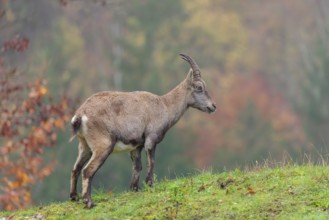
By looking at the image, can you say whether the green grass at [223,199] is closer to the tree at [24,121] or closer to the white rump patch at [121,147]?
the white rump patch at [121,147]

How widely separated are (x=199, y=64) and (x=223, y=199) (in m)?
56.2

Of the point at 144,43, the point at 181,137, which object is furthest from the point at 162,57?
the point at 181,137

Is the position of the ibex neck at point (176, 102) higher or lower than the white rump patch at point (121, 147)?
higher

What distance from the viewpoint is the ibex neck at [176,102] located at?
15.5 meters

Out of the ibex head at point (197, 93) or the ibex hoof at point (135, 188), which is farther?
the ibex head at point (197, 93)

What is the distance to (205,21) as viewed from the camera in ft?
250

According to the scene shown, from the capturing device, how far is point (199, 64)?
2704 inches

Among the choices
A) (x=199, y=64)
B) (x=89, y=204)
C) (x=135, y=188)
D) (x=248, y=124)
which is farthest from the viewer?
(x=199, y=64)

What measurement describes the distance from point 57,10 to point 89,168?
63.2 meters

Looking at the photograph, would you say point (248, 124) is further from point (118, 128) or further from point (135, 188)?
point (118, 128)

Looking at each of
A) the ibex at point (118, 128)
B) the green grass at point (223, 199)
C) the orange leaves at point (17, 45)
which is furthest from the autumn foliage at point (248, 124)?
the green grass at point (223, 199)

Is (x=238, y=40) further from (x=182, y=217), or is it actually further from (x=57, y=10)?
(x=182, y=217)

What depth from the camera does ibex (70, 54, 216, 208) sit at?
543 inches

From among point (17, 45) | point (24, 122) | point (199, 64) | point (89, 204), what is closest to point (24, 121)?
point (24, 122)
